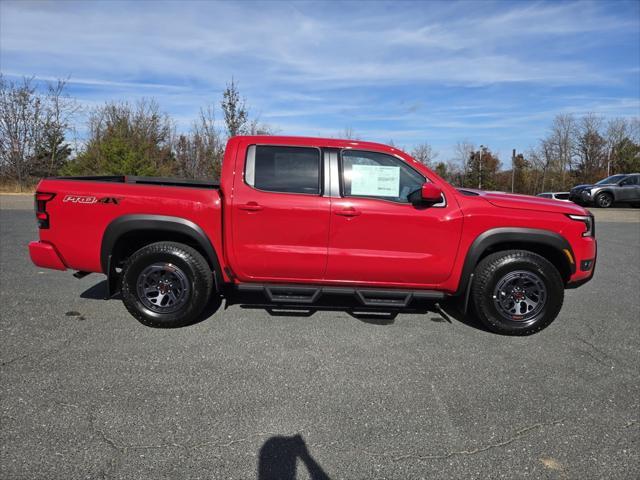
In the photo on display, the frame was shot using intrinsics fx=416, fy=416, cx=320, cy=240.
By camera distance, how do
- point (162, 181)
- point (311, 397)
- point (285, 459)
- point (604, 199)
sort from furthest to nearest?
point (604, 199)
point (162, 181)
point (311, 397)
point (285, 459)

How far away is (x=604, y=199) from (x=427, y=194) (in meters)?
20.1

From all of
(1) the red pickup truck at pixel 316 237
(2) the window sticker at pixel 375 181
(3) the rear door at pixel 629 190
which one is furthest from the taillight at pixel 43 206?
(3) the rear door at pixel 629 190

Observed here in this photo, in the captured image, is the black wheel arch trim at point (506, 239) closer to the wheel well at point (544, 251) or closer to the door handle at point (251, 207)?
the wheel well at point (544, 251)

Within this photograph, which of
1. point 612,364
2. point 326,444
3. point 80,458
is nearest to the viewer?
point 80,458

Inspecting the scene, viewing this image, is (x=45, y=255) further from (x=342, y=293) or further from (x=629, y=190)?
(x=629, y=190)

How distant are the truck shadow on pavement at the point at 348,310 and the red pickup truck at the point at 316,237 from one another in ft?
1.34

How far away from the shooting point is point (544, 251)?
4301 mm

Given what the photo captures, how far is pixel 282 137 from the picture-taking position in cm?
434

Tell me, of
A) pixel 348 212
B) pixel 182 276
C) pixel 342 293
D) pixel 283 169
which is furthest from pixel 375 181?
pixel 182 276

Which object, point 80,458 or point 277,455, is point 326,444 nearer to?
point 277,455

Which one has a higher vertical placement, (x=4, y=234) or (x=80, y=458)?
(x=4, y=234)

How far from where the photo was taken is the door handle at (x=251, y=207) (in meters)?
4.02

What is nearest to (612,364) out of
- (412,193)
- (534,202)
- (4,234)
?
(534,202)

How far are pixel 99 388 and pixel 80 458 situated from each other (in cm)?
77
